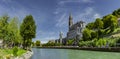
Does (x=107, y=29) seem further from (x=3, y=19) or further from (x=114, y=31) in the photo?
(x=3, y=19)

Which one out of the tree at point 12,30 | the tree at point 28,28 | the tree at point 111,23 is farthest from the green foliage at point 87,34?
the tree at point 12,30

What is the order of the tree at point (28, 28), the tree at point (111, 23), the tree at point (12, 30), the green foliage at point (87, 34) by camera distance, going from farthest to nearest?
1. the green foliage at point (87, 34)
2. the tree at point (111, 23)
3. the tree at point (28, 28)
4. the tree at point (12, 30)

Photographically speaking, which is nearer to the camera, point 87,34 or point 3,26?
point 3,26

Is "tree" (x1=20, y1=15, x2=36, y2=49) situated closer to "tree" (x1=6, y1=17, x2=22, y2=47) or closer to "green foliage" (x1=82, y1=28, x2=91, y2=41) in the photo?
"tree" (x1=6, y1=17, x2=22, y2=47)

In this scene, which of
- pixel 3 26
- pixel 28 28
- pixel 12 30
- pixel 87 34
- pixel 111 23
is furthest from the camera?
pixel 87 34

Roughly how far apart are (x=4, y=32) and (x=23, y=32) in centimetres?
952

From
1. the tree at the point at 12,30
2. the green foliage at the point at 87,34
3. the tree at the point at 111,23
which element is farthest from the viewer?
the green foliage at the point at 87,34

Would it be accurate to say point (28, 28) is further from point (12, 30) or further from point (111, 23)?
point (111, 23)

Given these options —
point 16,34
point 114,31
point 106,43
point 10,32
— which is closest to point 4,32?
point 10,32

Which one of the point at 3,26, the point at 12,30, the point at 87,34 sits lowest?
the point at 12,30

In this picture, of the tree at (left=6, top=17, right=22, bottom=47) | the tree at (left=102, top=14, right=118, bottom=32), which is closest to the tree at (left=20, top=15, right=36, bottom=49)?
the tree at (left=6, top=17, right=22, bottom=47)

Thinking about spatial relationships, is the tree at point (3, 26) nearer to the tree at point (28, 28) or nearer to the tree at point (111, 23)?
the tree at point (28, 28)

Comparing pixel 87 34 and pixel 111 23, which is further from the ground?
pixel 111 23

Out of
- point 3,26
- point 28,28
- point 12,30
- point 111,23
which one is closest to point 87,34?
point 111,23
